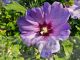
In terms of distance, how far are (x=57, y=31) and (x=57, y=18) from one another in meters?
0.04

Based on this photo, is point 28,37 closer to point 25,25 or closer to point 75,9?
point 25,25

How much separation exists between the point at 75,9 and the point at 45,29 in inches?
5.6

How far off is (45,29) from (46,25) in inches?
1.2

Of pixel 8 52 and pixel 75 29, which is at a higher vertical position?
pixel 75 29

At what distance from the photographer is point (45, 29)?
3.66 feet

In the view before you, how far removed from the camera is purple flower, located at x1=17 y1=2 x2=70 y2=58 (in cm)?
100

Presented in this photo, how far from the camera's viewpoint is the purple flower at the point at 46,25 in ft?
3.30

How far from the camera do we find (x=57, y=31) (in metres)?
1.04

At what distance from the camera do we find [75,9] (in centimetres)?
116

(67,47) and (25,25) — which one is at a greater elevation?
(25,25)

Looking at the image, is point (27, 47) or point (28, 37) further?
point (27, 47)

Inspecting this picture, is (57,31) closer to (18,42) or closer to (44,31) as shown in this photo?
(44,31)

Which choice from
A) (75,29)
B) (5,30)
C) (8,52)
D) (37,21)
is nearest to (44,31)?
(37,21)

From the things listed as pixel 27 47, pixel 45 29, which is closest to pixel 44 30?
pixel 45 29
